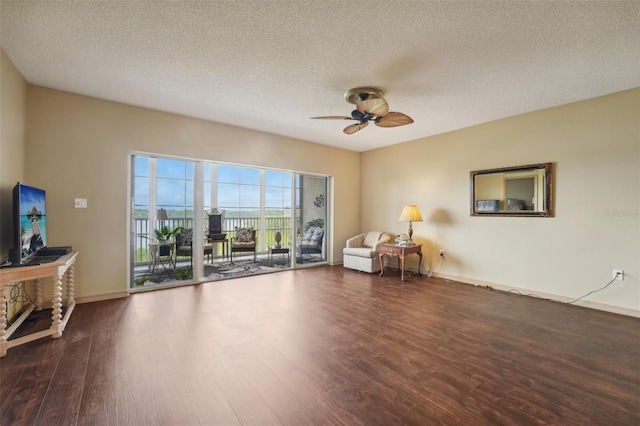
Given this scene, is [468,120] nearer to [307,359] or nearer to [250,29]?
[250,29]

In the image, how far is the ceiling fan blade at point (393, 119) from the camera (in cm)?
318

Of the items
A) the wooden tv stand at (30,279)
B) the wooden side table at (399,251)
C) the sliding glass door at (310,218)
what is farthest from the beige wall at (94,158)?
the wooden side table at (399,251)

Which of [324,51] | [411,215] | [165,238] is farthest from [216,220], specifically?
[324,51]

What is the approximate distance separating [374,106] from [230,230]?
4.93m

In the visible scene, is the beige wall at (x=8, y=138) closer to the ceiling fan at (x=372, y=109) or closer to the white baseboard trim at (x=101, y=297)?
the white baseboard trim at (x=101, y=297)

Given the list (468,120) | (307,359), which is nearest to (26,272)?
(307,359)

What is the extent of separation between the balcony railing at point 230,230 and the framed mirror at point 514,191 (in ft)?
12.5

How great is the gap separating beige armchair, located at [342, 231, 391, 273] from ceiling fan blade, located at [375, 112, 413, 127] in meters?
2.66

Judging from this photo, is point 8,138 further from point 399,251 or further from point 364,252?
point 399,251

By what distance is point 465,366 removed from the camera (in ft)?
6.87

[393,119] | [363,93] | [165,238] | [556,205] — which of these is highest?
[363,93]

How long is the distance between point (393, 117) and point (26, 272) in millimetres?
3971

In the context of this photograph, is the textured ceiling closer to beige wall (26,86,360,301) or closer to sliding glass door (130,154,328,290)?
beige wall (26,86,360,301)

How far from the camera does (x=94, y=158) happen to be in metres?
3.57
